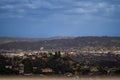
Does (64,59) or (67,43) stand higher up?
(67,43)

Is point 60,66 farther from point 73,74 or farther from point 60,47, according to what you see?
point 60,47

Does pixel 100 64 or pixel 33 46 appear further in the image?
pixel 33 46

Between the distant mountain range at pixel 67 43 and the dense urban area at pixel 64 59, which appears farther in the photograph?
the distant mountain range at pixel 67 43

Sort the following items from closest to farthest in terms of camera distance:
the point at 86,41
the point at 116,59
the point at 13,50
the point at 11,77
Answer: the point at 11,77 → the point at 116,59 → the point at 13,50 → the point at 86,41

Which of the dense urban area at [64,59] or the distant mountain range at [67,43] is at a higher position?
the distant mountain range at [67,43]

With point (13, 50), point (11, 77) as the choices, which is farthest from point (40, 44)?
point (11, 77)

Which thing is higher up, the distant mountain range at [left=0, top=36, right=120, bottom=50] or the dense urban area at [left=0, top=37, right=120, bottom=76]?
the distant mountain range at [left=0, top=36, right=120, bottom=50]

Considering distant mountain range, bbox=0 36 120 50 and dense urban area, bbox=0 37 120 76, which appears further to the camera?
distant mountain range, bbox=0 36 120 50

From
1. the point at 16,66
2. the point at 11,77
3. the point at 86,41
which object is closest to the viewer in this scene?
the point at 11,77
